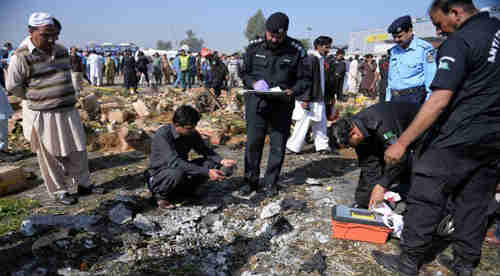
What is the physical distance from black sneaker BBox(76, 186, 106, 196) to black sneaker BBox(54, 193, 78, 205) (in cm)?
16

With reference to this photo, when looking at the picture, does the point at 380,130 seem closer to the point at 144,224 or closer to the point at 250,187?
the point at 250,187

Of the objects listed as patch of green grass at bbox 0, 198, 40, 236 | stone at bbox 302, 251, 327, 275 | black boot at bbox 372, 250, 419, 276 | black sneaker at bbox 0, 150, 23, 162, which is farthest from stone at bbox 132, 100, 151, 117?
black boot at bbox 372, 250, 419, 276

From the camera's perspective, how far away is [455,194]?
2141 mm

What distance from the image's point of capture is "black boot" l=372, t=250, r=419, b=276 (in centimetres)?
212

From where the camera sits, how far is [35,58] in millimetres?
3072

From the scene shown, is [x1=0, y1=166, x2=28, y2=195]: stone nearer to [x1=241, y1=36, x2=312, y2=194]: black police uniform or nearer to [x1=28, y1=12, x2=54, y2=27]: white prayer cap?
[x1=28, y1=12, x2=54, y2=27]: white prayer cap

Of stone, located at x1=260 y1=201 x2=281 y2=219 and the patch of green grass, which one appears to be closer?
the patch of green grass

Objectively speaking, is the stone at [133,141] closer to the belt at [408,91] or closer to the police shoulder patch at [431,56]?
the belt at [408,91]

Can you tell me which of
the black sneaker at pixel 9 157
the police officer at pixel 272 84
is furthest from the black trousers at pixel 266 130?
the black sneaker at pixel 9 157

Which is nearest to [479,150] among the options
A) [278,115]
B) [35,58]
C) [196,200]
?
[278,115]

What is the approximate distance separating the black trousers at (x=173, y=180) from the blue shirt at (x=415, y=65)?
2.62m

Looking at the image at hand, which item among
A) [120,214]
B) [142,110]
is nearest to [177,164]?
[120,214]

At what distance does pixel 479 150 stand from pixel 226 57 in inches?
736

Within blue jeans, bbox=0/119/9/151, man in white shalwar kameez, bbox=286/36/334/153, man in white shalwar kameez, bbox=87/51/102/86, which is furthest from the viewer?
man in white shalwar kameez, bbox=87/51/102/86
